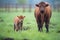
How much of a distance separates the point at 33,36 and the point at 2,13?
53 centimetres

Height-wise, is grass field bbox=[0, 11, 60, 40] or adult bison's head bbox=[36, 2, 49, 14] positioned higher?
adult bison's head bbox=[36, 2, 49, 14]

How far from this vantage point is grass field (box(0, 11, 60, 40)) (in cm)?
273

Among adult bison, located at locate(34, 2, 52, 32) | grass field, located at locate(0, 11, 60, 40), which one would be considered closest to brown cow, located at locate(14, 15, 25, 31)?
grass field, located at locate(0, 11, 60, 40)

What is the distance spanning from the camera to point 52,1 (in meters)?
2.76

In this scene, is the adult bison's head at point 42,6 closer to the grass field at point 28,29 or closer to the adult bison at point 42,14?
the adult bison at point 42,14

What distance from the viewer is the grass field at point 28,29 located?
8.96 feet

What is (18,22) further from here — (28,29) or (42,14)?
(42,14)

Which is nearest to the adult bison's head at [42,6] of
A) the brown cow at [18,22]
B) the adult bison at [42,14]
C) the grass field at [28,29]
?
the adult bison at [42,14]

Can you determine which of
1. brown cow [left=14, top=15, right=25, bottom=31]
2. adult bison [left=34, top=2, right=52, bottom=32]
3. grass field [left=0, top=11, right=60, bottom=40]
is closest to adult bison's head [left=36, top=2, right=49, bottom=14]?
adult bison [left=34, top=2, right=52, bottom=32]

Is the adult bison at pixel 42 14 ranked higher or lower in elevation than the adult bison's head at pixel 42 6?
lower

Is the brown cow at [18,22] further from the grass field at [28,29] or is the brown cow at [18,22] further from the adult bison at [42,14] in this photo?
the adult bison at [42,14]

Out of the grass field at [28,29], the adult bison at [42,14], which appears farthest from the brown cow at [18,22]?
the adult bison at [42,14]

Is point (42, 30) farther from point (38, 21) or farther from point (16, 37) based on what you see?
point (16, 37)

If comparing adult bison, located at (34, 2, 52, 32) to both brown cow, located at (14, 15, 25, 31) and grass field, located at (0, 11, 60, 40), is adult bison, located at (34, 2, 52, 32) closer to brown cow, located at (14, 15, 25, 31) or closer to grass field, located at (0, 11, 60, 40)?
grass field, located at (0, 11, 60, 40)
